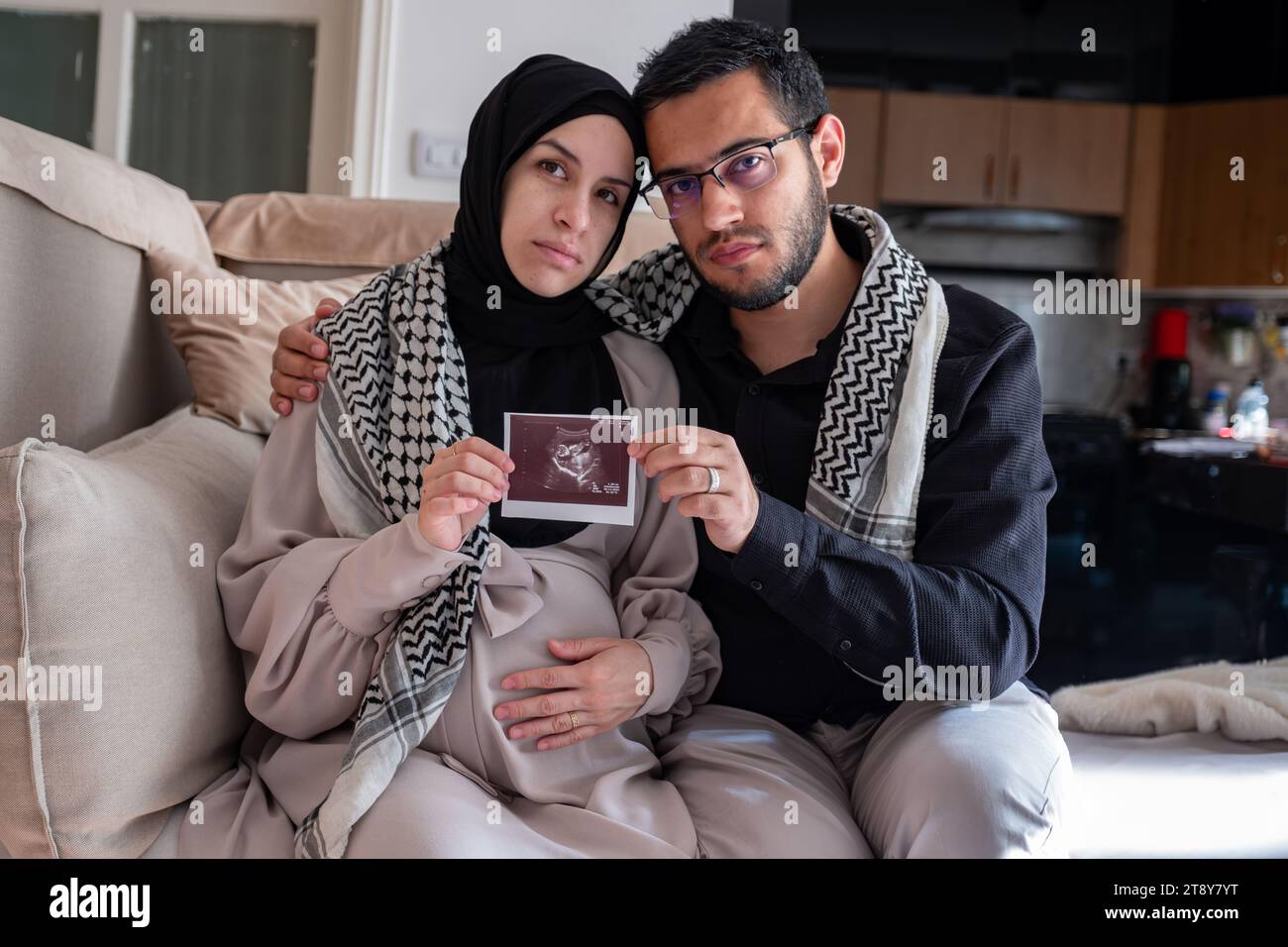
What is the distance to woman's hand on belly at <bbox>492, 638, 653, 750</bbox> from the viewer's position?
125 centimetres

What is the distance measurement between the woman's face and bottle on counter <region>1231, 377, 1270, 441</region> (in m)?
3.57

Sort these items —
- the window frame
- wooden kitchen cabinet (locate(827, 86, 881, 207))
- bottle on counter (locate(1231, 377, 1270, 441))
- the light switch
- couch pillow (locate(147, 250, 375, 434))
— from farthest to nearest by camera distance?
wooden kitchen cabinet (locate(827, 86, 881, 207))
bottle on counter (locate(1231, 377, 1270, 441))
the window frame
the light switch
couch pillow (locate(147, 250, 375, 434))

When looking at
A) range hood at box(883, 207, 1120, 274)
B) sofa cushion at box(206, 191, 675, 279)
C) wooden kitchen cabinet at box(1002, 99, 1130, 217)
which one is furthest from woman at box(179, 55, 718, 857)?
wooden kitchen cabinet at box(1002, 99, 1130, 217)

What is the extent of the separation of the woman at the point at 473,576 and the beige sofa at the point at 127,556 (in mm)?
83

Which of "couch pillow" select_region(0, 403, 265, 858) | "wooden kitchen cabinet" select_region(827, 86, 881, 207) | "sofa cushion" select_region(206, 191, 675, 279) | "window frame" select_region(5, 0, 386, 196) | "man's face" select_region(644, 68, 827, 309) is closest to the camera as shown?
"couch pillow" select_region(0, 403, 265, 858)

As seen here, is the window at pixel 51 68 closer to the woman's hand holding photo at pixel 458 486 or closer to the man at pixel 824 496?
the man at pixel 824 496

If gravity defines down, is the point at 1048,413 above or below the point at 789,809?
above

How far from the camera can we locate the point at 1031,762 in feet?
3.88

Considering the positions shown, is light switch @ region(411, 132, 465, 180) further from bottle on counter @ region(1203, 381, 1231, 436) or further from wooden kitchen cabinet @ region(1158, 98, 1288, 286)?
bottle on counter @ region(1203, 381, 1231, 436)

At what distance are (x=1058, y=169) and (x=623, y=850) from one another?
4.21 metres

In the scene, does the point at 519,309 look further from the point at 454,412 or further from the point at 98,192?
the point at 98,192

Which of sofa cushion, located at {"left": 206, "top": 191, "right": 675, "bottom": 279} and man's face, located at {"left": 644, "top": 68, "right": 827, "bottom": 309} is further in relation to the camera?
sofa cushion, located at {"left": 206, "top": 191, "right": 675, "bottom": 279}
